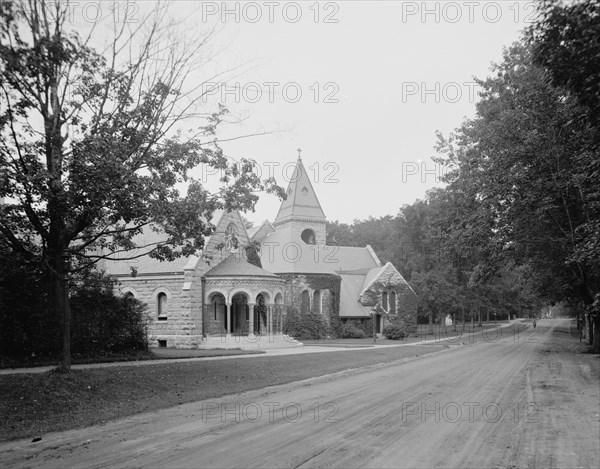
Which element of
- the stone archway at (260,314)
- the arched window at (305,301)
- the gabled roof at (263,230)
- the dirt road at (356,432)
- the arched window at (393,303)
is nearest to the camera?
the dirt road at (356,432)

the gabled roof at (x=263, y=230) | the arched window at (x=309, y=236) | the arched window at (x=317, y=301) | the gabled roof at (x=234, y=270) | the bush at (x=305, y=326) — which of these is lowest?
the bush at (x=305, y=326)

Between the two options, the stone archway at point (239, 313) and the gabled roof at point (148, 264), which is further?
the stone archway at point (239, 313)

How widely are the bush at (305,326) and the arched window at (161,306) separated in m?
10.7

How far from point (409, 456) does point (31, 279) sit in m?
15.3

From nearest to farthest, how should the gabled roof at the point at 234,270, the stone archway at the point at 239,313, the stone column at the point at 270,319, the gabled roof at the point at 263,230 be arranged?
the gabled roof at the point at 234,270 < the stone column at the point at 270,319 < the stone archway at the point at 239,313 < the gabled roof at the point at 263,230

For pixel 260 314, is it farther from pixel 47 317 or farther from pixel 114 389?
pixel 114 389

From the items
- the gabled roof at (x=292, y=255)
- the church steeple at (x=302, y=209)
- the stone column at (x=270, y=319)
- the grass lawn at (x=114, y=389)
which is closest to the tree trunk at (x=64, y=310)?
the grass lawn at (x=114, y=389)

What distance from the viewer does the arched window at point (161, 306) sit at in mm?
31609

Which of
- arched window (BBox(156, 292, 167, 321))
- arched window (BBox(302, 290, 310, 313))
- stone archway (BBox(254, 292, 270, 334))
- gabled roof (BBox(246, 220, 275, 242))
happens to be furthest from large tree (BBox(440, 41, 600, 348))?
gabled roof (BBox(246, 220, 275, 242))

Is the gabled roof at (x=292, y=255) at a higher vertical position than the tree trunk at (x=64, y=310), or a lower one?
higher

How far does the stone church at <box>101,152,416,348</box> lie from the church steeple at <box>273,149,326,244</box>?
10 cm

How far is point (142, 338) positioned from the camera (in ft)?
72.1

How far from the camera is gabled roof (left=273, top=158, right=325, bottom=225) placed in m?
47.3

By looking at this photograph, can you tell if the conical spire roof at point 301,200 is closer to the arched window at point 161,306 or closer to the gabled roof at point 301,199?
the gabled roof at point 301,199
